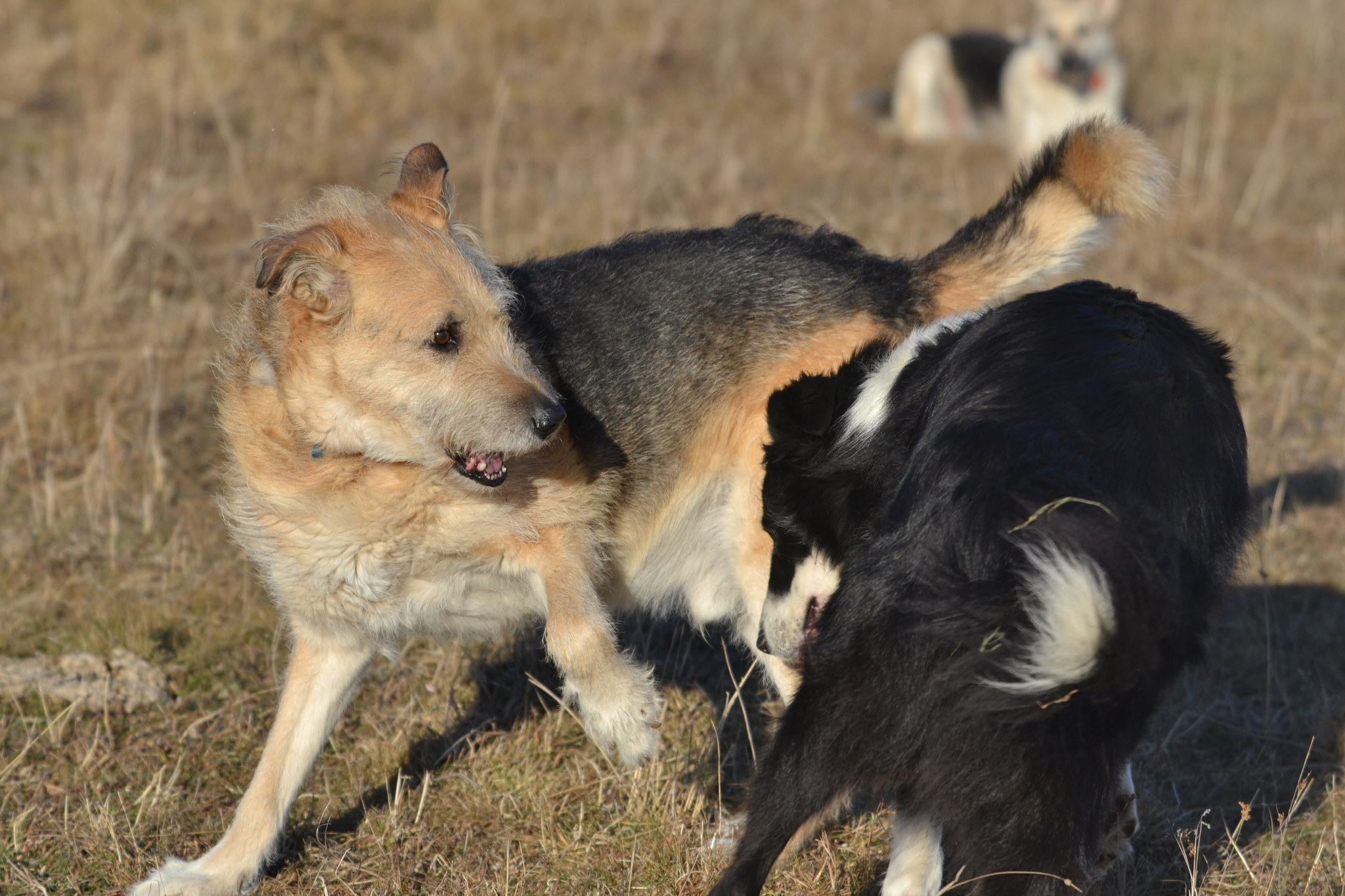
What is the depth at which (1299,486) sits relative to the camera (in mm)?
5648

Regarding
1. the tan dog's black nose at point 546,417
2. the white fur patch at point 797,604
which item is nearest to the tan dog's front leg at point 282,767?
the tan dog's black nose at point 546,417

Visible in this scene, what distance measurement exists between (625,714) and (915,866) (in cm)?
85

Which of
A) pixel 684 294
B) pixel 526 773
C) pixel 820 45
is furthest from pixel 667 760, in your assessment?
pixel 820 45

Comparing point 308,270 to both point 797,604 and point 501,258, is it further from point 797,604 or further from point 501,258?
point 501,258

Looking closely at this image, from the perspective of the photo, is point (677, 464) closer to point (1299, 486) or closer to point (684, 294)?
point (684, 294)

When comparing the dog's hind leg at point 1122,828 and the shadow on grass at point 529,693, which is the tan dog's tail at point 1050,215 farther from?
the dog's hind leg at point 1122,828

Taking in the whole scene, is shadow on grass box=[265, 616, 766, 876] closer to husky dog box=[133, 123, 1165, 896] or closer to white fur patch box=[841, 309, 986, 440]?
husky dog box=[133, 123, 1165, 896]

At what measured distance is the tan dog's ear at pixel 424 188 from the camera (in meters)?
3.43

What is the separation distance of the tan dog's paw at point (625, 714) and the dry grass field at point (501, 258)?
0.37 m

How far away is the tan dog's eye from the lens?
3.16 m

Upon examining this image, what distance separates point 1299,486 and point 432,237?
171 inches

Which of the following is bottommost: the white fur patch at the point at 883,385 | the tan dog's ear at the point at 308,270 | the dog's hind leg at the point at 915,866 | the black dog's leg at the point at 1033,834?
the dog's hind leg at the point at 915,866

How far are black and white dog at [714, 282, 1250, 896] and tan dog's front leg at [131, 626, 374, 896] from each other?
A: 143 cm

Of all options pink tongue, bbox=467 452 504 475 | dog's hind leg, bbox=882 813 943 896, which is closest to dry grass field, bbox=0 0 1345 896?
dog's hind leg, bbox=882 813 943 896
